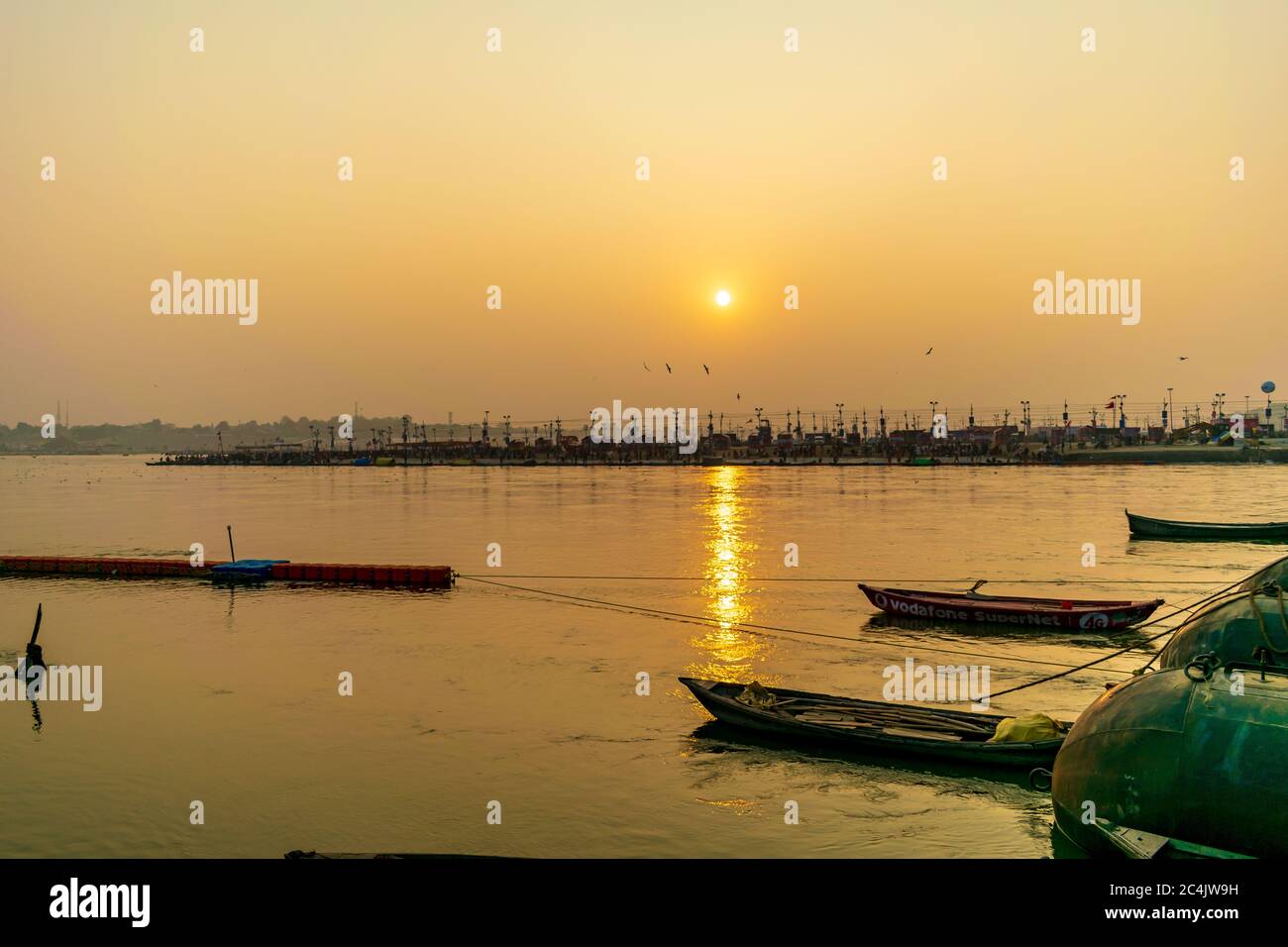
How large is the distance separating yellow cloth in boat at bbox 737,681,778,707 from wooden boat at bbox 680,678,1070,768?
0.9 inches

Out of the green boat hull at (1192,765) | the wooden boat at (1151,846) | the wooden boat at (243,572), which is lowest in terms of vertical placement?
the wooden boat at (243,572)

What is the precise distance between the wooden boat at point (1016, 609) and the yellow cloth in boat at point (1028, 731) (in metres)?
17.0

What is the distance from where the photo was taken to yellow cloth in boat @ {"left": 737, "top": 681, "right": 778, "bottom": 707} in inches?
910

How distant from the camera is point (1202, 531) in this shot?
6669 centimetres

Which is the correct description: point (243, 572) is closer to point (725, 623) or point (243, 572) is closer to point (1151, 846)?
point (725, 623)

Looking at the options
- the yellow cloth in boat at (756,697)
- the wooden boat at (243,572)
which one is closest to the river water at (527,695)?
the yellow cloth in boat at (756,697)

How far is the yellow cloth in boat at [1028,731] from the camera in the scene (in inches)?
768

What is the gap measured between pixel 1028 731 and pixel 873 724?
11.3 feet

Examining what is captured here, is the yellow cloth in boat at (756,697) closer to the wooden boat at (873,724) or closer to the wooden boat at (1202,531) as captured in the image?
the wooden boat at (873,724)

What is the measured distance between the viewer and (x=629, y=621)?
40594 mm

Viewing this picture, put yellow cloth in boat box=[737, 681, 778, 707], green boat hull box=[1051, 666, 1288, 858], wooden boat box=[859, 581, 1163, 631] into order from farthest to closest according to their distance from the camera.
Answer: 1. wooden boat box=[859, 581, 1163, 631]
2. yellow cloth in boat box=[737, 681, 778, 707]
3. green boat hull box=[1051, 666, 1288, 858]

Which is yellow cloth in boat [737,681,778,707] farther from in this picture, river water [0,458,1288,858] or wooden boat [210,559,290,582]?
wooden boat [210,559,290,582]

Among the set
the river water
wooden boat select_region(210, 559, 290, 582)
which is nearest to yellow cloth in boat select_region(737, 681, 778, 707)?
the river water
